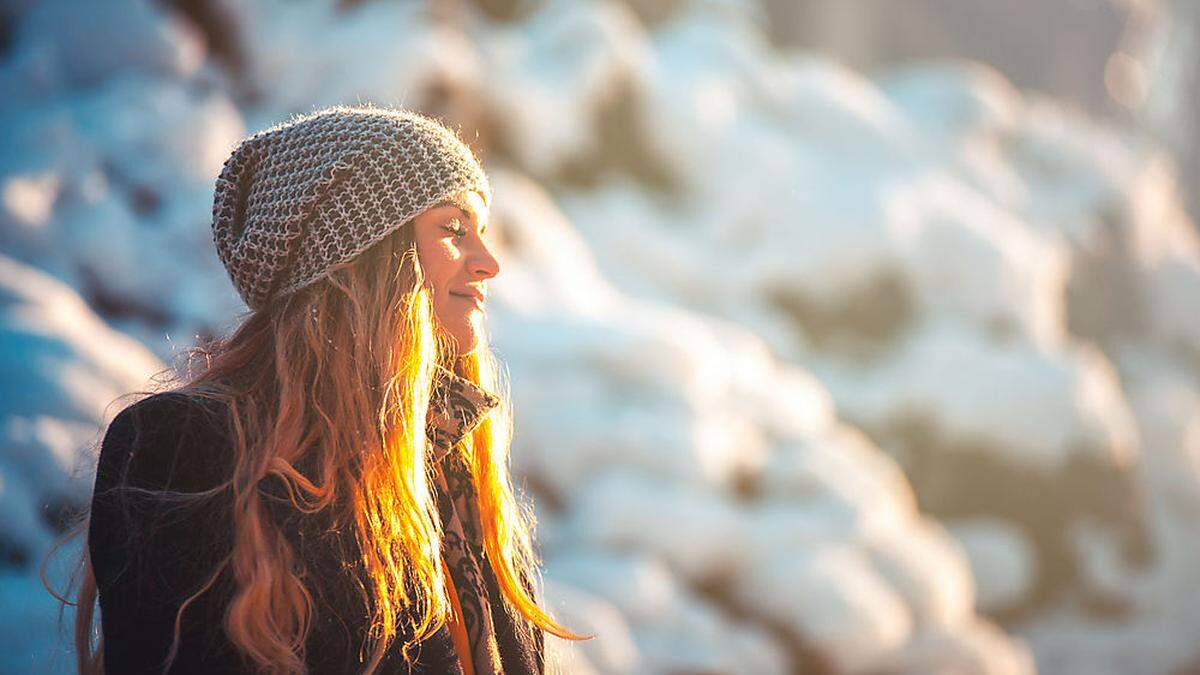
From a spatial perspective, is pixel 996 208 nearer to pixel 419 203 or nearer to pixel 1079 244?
pixel 1079 244

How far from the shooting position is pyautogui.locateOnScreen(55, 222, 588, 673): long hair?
1.25 meters

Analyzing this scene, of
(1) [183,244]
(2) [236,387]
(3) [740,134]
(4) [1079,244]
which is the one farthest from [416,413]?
(4) [1079,244]

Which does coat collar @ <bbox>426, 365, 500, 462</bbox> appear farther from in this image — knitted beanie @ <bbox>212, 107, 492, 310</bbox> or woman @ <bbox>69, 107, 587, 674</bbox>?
knitted beanie @ <bbox>212, 107, 492, 310</bbox>

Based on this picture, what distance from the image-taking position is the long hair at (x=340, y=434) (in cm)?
125

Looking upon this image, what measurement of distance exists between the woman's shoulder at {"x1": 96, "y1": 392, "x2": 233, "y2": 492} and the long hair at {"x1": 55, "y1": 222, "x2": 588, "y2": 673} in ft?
0.07

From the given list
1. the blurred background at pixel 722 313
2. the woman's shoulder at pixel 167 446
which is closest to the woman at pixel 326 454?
the woman's shoulder at pixel 167 446

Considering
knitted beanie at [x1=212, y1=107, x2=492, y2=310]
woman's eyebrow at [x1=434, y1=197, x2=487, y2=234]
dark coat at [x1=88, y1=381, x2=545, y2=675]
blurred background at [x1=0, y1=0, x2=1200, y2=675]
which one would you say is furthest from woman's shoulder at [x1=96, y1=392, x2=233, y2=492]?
woman's eyebrow at [x1=434, y1=197, x2=487, y2=234]

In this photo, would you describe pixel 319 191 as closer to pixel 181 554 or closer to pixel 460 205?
pixel 460 205

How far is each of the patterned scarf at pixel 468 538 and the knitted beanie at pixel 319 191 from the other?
0.24m

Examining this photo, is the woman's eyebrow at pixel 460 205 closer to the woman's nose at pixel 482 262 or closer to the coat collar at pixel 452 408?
the woman's nose at pixel 482 262

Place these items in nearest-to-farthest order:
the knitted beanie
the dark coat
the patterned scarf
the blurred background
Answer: the dark coat, the knitted beanie, the patterned scarf, the blurred background

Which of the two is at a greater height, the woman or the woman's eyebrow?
the woman's eyebrow

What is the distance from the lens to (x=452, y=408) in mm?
1533

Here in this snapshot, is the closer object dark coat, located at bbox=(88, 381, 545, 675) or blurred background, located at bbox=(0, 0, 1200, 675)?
dark coat, located at bbox=(88, 381, 545, 675)
